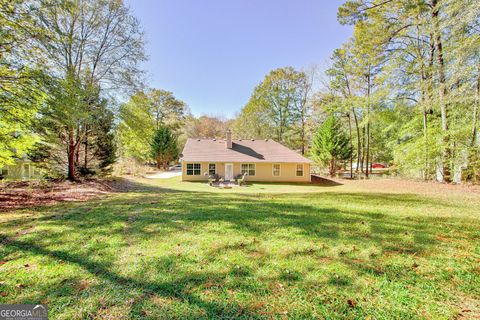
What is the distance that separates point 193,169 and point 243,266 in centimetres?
1797

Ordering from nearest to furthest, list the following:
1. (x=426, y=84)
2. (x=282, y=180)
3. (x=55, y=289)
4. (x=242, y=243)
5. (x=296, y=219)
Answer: (x=55, y=289), (x=242, y=243), (x=296, y=219), (x=426, y=84), (x=282, y=180)

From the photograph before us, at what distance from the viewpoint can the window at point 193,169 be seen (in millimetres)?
20250

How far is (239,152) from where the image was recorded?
21641mm

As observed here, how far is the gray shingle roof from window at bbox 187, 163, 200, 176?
2.16 ft

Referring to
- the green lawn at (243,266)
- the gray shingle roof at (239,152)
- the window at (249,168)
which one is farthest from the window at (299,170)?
the green lawn at (243,266)

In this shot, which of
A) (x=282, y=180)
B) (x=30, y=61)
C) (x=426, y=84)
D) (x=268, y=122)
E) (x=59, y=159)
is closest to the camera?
Answer: (x=30, y=61)

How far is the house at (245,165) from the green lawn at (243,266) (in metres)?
15.0

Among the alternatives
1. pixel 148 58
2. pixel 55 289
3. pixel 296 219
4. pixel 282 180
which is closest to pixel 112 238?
pixel 55 289

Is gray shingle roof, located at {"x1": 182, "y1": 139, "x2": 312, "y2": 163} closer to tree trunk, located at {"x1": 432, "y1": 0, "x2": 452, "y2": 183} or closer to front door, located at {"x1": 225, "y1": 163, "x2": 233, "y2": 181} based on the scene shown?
front door, located at {"x1": 225, "y1": 163, "x2": 233, "y2": 181}

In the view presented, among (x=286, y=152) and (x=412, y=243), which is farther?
(x=286, y=152)

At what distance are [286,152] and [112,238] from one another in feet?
63.9

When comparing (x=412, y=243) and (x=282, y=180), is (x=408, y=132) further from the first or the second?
(x=412, y=243)

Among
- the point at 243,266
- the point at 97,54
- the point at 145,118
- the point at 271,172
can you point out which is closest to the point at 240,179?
the point at 271,172

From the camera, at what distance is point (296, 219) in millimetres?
5133
